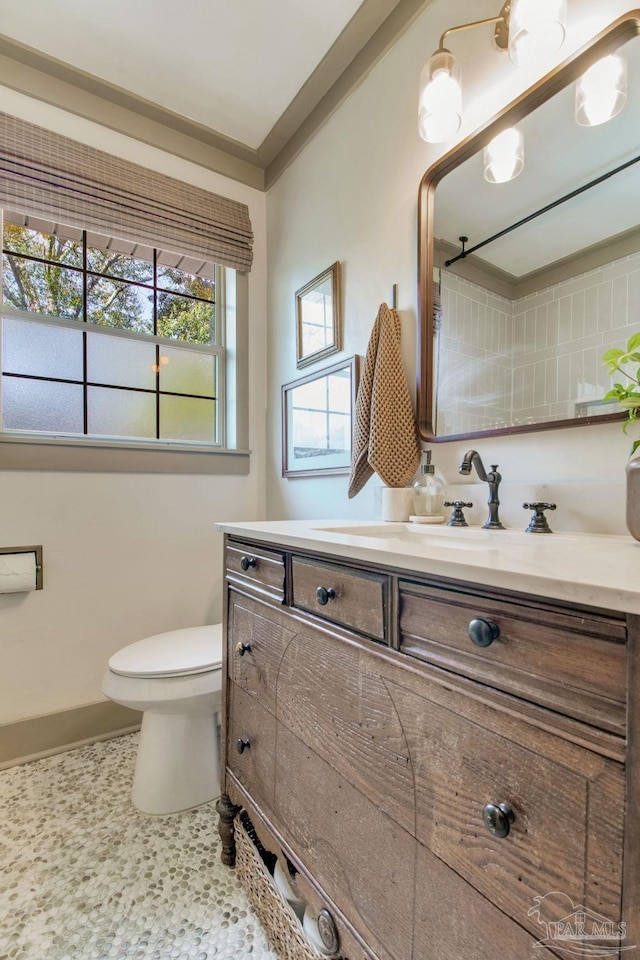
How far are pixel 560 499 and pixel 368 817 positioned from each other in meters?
0.76

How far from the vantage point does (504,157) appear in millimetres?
1137

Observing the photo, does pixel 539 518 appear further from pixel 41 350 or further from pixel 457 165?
pixel 41 350

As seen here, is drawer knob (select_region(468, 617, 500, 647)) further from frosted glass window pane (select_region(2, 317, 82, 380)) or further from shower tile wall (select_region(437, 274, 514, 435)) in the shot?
frosted glass window pane (select_region(2, 317, 82, 380))

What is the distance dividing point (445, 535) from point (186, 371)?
1.55m

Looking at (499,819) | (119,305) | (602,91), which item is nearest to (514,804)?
(499,819)

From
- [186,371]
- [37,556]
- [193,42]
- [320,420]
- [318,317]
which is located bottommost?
[37,556]

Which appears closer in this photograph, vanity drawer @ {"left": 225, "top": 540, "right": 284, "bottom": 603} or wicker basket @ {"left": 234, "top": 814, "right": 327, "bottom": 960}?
wicker basket @ {"left": 234, "top": 814, "right": 327, "bottom": 960}

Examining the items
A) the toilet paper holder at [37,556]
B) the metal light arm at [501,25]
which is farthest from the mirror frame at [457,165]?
the toilet paper holder at [37,556]

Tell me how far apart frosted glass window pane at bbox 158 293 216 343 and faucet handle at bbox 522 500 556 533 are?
1.75m

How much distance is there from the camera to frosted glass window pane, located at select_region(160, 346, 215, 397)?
2.06m

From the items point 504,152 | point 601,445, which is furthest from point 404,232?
point 601,445

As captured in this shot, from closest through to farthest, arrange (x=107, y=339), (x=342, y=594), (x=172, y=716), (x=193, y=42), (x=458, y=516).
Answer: (x=342, y=594) → (x=458, y=516) → (x=172, y=716) → (x=193, y=42) → (x=107, y=339)

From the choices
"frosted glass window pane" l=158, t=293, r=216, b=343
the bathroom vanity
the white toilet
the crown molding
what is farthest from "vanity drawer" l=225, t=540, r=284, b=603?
the crown molding

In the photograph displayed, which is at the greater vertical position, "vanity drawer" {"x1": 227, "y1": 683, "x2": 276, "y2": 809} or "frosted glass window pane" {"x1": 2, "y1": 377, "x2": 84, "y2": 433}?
"frosted glass window pane" {"x1": 2, "y1": 377, "x2": 84, "y2": 433}
